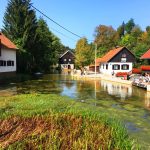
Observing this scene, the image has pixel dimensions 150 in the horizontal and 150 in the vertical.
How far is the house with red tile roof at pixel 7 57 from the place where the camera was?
42.8 meters

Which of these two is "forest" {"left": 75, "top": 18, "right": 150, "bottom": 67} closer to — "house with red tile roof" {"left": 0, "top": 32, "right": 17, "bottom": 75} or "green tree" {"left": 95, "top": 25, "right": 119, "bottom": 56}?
"green tree" {"left": 95, "top": 25, "right": 119, "bottom": 56}

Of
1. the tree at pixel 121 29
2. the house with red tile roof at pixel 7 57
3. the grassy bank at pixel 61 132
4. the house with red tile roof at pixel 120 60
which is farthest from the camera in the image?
the tree at pixel 121 29

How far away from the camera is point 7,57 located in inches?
1789

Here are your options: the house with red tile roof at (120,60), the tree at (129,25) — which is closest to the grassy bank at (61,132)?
the house with red tile roof at (120,60)

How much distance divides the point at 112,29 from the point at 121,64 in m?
42.3

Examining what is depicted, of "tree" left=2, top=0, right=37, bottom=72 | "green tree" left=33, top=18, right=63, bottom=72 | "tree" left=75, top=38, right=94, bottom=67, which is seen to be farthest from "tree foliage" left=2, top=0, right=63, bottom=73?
"tree" left=75, top=38, right=94, bottom=67

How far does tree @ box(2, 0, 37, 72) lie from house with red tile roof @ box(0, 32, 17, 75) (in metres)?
3.84

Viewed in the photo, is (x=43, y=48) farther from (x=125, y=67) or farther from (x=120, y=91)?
(x=120, y=91)

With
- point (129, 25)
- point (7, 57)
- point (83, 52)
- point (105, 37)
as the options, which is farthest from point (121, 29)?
point (7, 57)

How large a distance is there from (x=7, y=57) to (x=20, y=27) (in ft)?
34.7

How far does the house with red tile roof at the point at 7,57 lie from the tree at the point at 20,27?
12.6ft

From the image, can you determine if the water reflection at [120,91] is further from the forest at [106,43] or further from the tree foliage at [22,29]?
the forest at [106,43]

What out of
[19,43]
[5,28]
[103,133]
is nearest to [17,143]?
[103,133]

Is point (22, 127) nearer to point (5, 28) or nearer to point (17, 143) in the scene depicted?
point (17, 143)
